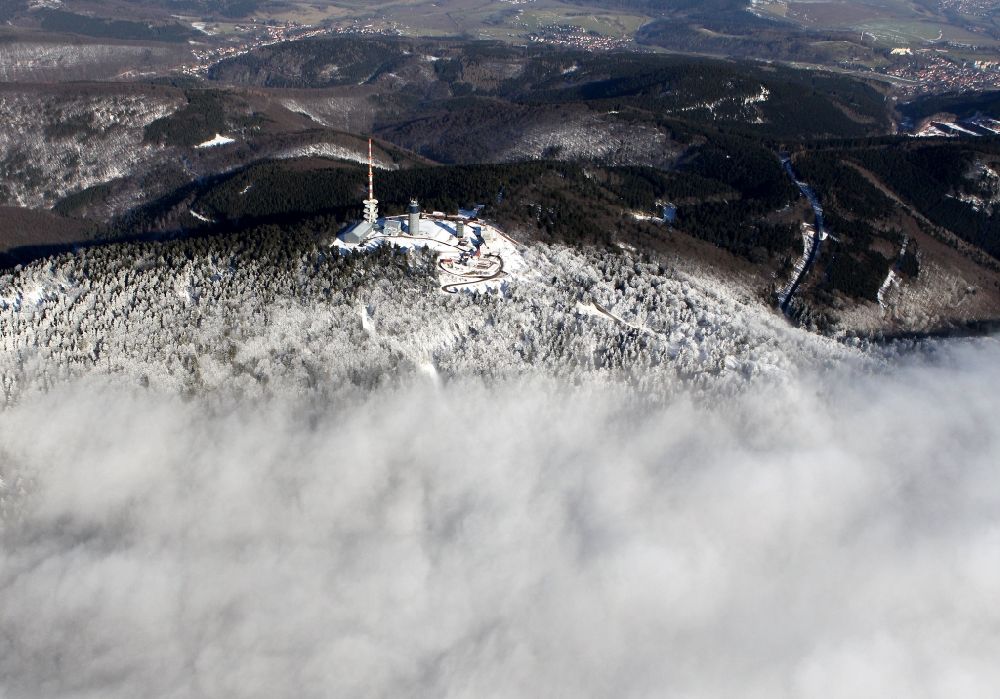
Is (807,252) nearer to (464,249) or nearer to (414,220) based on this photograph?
(464,249)

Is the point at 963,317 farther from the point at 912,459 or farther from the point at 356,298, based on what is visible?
the point at 356,298

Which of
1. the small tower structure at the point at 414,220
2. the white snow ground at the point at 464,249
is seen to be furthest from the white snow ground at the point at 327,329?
the small tower structure at the point at 414,220

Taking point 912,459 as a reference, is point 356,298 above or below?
above

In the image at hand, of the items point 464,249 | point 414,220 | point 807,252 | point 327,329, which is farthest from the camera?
point 807,252

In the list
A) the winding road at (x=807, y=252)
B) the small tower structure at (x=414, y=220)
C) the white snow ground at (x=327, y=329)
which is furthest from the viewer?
the winding road at (x=807, y=252)

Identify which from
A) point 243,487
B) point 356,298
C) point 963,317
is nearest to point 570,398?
point 356,298

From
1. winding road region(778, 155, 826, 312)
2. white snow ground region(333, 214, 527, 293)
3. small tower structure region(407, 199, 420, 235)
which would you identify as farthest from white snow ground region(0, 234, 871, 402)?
winding road region(778, 155, 826, 312)

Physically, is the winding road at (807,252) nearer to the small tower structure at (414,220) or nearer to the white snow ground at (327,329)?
the white snow ground at (327,329)

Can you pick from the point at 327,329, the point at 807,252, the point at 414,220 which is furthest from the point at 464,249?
the point at 807,252

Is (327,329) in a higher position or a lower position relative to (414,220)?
lower

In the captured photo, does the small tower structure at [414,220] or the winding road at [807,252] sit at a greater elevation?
the small tower structure at [414,220]

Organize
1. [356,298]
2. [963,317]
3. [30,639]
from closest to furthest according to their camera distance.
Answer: [30,639], [356,298], [963,317]
